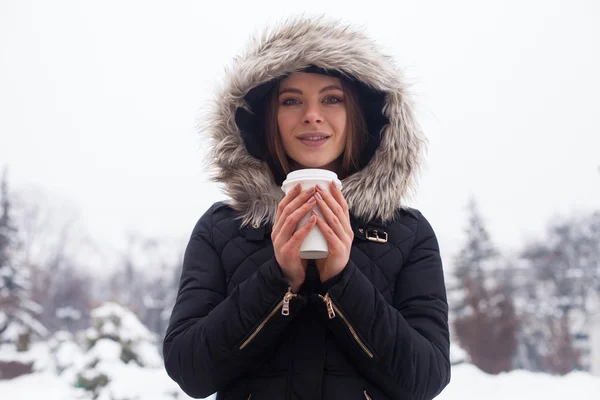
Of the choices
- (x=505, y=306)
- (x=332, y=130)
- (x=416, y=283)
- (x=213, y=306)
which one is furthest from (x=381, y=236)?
(x=505, y=306)

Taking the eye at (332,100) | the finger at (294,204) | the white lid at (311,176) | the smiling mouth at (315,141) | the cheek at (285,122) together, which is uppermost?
the eye at (332,100)

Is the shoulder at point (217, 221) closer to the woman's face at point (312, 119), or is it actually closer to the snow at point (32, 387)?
the woman's face at point (312, 119)

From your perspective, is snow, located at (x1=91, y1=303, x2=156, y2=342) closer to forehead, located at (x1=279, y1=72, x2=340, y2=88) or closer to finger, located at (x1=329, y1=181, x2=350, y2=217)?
forehead, located at (x1=279, y1=72, x2=340, y2=88)

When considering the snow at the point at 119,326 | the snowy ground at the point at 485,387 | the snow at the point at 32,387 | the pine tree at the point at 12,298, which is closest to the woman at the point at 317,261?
the snow at the point at 119,326

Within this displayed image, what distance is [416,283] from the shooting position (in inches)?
41.5

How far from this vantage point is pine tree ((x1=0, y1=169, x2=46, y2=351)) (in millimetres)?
8406

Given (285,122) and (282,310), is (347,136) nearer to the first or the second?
(285,122)

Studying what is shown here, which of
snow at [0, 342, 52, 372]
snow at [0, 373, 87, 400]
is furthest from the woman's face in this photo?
snow at [0, 342, 52, 372]

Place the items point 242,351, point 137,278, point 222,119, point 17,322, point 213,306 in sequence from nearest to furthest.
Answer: point 242,351, point 213,306, point 222,119, point 17,322, point 137,278

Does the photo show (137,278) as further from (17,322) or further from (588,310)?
(588,310)

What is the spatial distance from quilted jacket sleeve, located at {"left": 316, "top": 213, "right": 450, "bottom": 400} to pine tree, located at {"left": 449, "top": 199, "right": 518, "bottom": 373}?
411 inches

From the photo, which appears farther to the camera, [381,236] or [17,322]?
[17,322]

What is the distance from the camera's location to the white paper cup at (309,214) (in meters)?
0.86

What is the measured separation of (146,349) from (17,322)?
5004 millimetres
